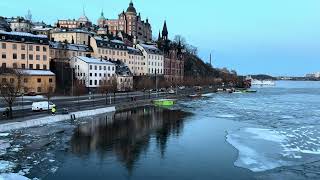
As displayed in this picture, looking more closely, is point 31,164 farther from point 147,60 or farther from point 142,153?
point 147,60

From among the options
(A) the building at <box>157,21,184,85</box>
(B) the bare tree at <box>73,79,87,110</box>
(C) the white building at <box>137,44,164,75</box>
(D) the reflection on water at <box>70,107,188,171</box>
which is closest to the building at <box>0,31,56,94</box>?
(B) the bare tree at <box>73,79,87,110</box>

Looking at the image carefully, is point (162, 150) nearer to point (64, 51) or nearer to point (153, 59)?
point (64, 51)

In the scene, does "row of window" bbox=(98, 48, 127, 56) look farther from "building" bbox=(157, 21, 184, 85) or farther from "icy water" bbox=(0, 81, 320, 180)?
"icy water" bbox=(0, 81, 320, 180)

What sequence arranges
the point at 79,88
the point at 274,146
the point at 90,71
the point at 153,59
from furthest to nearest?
the point at 153,59
the point at 90,71
the point at 79,88
the point at 274,146

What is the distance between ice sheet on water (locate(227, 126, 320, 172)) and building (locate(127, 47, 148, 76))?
3206 inches

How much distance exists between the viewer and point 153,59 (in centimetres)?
13700

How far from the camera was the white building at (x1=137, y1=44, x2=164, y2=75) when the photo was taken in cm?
13373

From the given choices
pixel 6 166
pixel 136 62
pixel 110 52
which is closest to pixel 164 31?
pixel 136 62

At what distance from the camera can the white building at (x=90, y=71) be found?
96562mm

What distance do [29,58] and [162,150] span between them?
59.5 meters

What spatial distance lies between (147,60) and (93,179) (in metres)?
110

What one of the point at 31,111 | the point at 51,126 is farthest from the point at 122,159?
the point at 31,111

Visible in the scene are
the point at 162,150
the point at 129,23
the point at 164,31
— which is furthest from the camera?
the point at 129,23

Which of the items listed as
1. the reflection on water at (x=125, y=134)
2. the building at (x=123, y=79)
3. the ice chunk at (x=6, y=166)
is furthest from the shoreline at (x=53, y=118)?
the building at (x=123, y=79)
